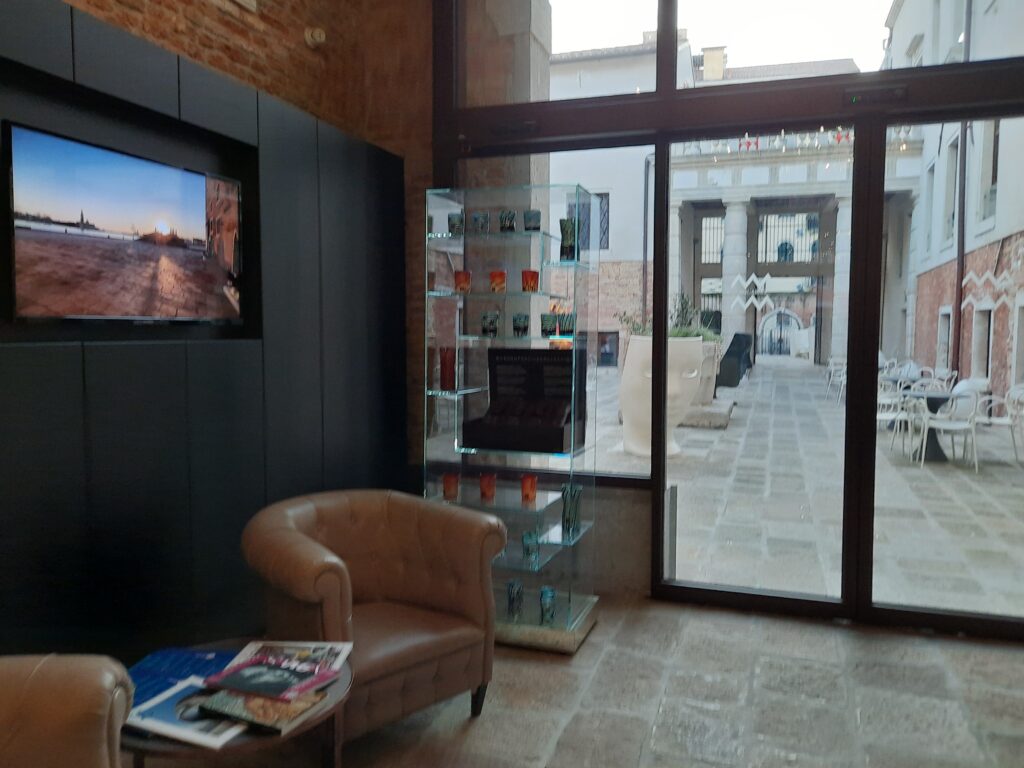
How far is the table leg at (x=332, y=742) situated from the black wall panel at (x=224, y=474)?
1.04 meters

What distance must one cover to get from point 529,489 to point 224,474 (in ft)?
4.59

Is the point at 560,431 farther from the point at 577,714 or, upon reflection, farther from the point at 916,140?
the point at 916,140

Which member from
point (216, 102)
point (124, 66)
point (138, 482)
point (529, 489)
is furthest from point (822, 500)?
point (124, 66)

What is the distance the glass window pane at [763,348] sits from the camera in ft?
12.3

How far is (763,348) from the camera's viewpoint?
396 cm

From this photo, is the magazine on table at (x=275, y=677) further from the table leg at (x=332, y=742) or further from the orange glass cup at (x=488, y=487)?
the orange glass cup at (x=488, y=487)

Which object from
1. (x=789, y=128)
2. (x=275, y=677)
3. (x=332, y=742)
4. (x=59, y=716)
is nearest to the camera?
(x=59, y=716)

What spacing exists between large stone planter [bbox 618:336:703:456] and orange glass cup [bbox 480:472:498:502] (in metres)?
0.85

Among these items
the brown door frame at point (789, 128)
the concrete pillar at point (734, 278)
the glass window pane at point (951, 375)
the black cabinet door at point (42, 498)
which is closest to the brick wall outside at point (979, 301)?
the glass window pane at point (951, 375)

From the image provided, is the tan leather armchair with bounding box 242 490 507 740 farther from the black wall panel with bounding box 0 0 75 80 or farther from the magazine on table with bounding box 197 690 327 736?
the black wall panel with bounding box 0 0 75 80

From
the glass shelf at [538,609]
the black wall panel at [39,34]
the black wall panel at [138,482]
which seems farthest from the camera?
the glass shelf at [538,609]

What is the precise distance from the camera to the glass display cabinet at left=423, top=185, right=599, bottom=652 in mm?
3518

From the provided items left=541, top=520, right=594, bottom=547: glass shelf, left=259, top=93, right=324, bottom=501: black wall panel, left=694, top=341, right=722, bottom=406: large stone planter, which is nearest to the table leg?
left=259, top=93, right=324, bottom=501: black wall panel

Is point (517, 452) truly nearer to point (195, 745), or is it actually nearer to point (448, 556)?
point (448, 556)
